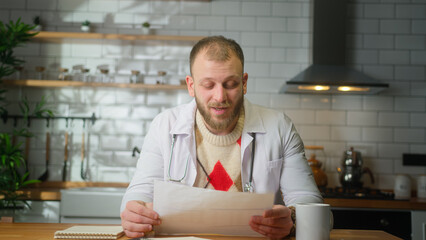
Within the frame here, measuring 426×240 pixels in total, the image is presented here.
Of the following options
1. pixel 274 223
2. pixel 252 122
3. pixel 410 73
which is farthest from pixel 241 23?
pixel 274 223

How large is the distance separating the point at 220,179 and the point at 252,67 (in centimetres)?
210

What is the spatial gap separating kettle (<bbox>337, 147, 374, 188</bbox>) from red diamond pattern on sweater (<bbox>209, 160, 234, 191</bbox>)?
1.92 m

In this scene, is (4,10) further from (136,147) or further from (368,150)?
(368,150)

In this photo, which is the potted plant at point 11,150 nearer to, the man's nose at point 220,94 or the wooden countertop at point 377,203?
the man's nose at point 220,94

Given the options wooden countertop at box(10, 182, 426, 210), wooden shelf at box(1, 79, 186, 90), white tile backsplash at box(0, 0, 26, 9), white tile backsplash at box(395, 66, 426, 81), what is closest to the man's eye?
wooden countertop at box(10, 182, 426, 210)

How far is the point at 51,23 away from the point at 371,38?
9.22 feet

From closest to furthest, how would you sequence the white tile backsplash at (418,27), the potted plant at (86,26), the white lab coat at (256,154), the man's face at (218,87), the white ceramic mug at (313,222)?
the white ceramic mug at (313,222) < the man's face at (218,87) < the white lab coat at (256,154) < the potted plant at (86,26) < the white tile backsplash at (418,27)

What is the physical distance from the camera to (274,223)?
56.3 inches

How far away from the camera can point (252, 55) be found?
389 centimetres

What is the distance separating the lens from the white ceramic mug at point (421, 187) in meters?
3.54

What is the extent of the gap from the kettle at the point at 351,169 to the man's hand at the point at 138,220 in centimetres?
244

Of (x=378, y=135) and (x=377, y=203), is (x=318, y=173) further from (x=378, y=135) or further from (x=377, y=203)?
(x=378, y=135)

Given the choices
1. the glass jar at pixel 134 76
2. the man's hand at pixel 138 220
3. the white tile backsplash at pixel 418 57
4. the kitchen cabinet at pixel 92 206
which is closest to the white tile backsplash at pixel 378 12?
the white tile backsplash at pixel 418 57

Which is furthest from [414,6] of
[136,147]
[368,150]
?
[136,147]
